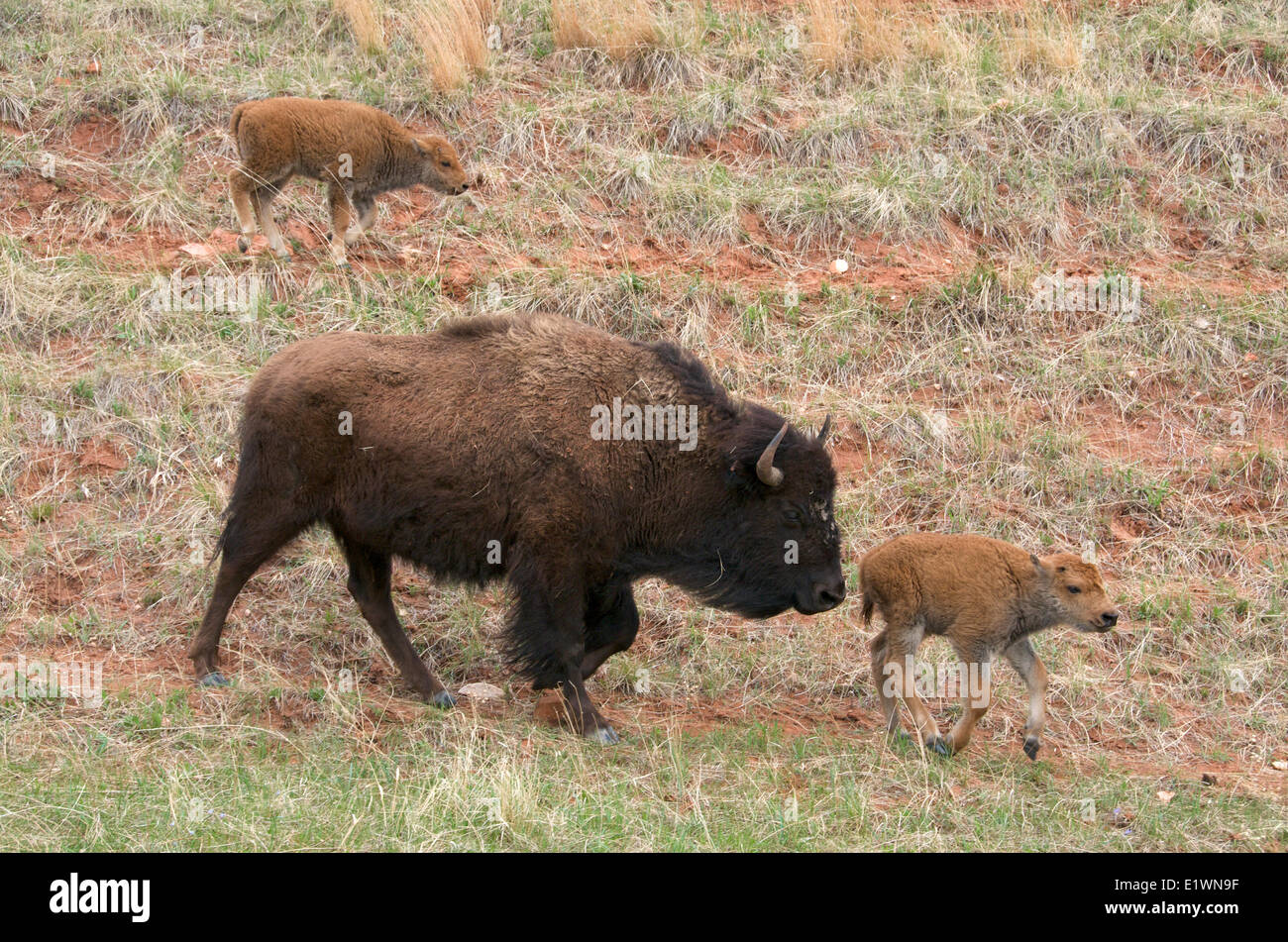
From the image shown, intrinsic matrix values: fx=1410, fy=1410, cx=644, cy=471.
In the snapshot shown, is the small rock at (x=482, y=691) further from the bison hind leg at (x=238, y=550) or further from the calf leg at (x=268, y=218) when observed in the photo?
the calf leg at (x=268, y=218)

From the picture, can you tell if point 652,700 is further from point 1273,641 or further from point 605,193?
point 605,193

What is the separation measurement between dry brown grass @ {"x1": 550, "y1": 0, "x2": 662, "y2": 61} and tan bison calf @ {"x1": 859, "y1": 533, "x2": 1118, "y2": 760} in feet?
21.9

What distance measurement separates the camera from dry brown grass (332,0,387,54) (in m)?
12.1

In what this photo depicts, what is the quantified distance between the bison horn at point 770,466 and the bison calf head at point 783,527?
0.06m

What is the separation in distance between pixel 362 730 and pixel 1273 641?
5.14 m

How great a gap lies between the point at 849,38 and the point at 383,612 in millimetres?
7498

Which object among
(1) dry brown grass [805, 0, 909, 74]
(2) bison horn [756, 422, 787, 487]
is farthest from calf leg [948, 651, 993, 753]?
(1) dry brown grass [805, 0, 909, 74]

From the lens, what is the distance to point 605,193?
11031mm

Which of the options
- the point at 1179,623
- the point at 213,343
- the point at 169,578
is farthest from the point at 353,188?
the point at 1179,623

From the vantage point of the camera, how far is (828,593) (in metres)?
7.04

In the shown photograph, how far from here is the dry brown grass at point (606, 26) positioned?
12.1m

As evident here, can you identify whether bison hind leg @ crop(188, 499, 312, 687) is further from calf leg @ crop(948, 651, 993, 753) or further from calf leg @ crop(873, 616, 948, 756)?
calf leg @ crop(948, 651, 993, 753)

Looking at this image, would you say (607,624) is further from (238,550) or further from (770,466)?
(238,550)

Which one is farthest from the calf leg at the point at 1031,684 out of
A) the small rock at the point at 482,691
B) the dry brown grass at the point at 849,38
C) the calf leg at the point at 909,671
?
the dry brown grass at the point at 849,38
